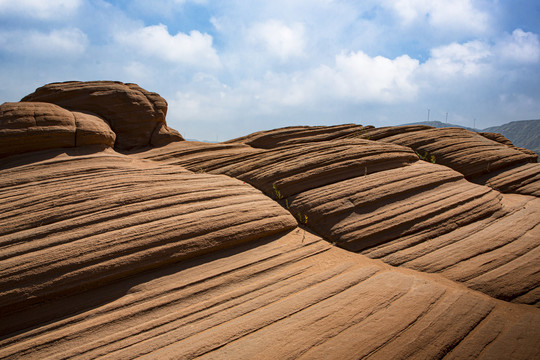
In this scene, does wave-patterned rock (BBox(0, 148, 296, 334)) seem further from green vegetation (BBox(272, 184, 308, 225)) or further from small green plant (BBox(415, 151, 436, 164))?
small green plant (BBox(415, 151, 436, 164))

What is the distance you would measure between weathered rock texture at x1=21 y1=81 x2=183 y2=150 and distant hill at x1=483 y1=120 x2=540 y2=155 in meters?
176

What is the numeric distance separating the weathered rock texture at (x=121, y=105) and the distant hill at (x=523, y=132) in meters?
176

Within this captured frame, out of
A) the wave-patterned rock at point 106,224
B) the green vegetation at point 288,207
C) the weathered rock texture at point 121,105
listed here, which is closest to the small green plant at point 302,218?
the green vegetation at point 288,207

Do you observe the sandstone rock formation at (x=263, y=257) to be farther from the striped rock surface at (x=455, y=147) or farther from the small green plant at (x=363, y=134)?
the small green plant at (x=363, y=134)

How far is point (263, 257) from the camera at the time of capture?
5684 millimetres

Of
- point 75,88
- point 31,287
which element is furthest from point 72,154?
point 31,287

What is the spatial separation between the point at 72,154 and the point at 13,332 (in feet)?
21.2

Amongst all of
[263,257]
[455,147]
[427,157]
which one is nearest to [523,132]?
[455,147]

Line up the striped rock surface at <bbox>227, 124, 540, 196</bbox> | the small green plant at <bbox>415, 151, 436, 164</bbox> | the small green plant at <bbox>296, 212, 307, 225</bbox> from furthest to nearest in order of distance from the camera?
the small green plant at <bbox>415, 151, 436, 164</bbox>, the striped rock surface at <bbox>227, 124, 540, 196</bbox>, the small green plant at <bbox>296, 212, 307, 225</bbox>

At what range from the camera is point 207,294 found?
16.0 feet

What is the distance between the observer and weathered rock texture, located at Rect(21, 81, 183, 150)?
487 inches

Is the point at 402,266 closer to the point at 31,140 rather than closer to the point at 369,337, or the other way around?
the point at 369,337

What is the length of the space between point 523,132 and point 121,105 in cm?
20654

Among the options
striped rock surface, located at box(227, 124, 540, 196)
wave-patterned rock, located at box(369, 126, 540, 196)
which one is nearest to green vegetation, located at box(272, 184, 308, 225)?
striped rock surface, located at box(227, 124, 540, 196)
